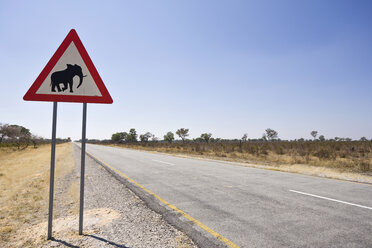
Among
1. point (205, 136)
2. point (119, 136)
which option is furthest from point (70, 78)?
point (119, 136)

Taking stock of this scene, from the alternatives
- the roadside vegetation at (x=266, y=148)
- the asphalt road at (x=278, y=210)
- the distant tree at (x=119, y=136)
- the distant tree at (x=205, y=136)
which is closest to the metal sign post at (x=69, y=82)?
the asphalt road at (x=278, y=210)

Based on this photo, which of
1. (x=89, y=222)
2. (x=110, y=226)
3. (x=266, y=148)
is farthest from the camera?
(x=266, y=148)

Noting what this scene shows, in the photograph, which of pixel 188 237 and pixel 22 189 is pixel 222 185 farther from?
pixel 22 189

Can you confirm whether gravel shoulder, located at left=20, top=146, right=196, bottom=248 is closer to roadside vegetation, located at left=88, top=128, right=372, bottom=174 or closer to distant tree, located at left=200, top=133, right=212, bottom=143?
roadside vegetation, located at left=88, top=128, right=372, bottom=174

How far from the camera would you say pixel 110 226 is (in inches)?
149

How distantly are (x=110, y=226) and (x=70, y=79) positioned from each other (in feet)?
8.54

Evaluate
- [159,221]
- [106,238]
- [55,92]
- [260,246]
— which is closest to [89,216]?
[106,238]

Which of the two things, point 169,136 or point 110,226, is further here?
point 169,136

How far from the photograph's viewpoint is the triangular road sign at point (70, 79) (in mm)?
3037

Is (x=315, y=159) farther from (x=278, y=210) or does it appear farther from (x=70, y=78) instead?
(x=70, y=78)

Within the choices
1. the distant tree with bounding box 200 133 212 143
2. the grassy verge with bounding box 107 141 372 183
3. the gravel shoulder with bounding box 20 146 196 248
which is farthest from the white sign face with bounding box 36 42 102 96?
A: the distant tree with bounding box 200 133 212 143

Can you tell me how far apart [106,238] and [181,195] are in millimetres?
2793

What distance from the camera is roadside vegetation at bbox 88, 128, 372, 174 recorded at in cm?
1748

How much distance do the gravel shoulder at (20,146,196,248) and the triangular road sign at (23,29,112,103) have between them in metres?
2.14
